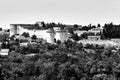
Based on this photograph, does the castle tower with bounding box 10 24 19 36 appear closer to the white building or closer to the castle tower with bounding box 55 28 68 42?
the white building

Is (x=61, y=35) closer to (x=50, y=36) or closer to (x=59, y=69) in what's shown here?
(x=50, y=36)

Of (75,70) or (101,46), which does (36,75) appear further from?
(101,46)

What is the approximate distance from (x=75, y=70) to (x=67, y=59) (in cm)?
459

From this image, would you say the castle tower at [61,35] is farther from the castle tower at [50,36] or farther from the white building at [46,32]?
the castle tower at [50,36]

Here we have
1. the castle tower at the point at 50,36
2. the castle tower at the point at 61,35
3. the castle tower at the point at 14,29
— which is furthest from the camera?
the castle tower at the point at 14,29

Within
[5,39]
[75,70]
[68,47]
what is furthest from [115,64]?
[5,39]

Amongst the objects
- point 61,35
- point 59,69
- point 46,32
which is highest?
point 46,32

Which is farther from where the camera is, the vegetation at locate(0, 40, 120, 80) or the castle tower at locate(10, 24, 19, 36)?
the castle tower at locate(10, 24, 19, 36)

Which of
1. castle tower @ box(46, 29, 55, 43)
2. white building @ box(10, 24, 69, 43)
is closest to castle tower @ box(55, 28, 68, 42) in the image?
white building @ box(10, 24, 69, 43)

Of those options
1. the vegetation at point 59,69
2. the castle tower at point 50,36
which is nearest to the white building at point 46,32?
the castle tower at point 50,36

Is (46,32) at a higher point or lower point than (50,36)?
higher

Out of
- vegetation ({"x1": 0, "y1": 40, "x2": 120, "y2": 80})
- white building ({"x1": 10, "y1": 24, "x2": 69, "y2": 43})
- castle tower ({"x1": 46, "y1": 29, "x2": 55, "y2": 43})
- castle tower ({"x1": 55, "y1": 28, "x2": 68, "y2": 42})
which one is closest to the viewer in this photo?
vegetation ({"x1": 0, "y1": 40, "x2": 120, "y2": 80})

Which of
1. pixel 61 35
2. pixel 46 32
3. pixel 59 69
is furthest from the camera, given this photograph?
pixel 46 32

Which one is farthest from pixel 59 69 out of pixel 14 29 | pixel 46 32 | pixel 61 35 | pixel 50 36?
pixel 14 29
